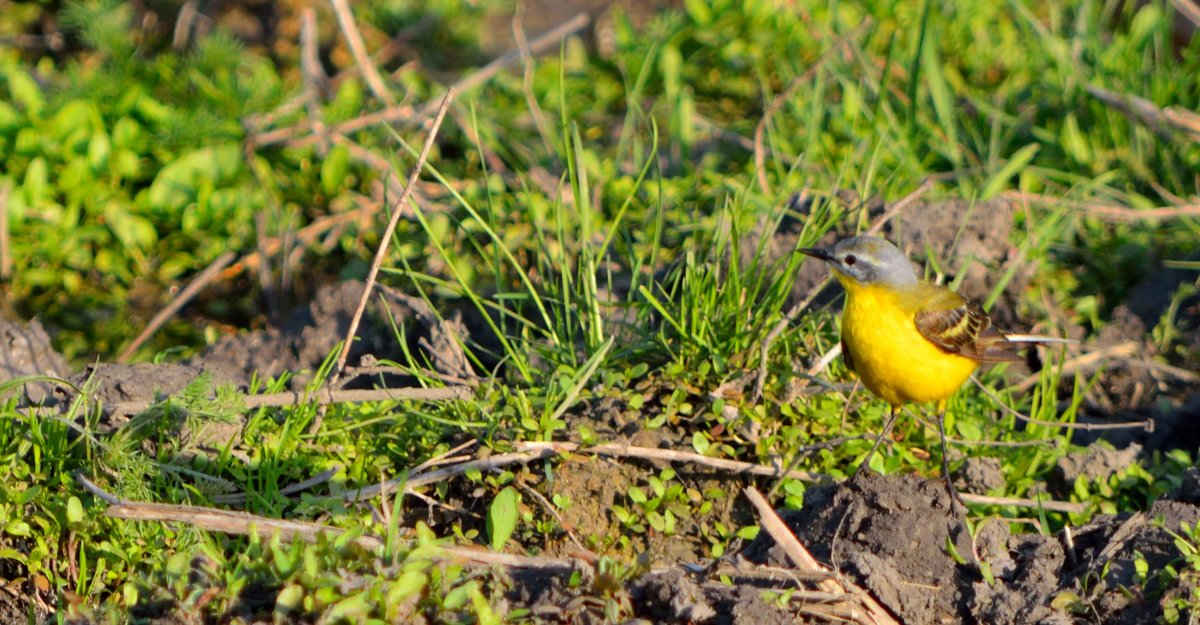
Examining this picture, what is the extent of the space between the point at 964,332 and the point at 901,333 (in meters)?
0.35

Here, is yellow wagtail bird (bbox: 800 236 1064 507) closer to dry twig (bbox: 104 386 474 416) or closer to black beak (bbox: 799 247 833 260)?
black beak (bbox: 799 247 833 260)

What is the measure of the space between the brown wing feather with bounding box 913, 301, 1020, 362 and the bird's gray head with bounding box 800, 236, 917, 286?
198 mm

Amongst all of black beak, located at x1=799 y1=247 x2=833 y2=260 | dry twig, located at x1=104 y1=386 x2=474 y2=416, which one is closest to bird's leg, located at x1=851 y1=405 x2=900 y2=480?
black beak, located at x1=799 y1=247 x2=833 y2=260

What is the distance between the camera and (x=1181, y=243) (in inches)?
225

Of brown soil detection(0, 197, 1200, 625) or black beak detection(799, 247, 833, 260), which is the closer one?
brown soil detection(0, 197, 1200, 625)

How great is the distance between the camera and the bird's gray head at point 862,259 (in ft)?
14.4

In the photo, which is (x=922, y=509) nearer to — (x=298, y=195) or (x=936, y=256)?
(x=936, y=256)

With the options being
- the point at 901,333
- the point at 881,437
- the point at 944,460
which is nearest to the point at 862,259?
the point at 901,333

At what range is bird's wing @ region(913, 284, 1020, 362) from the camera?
4.43 metres

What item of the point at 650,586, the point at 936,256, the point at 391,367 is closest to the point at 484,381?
the point at 391,367

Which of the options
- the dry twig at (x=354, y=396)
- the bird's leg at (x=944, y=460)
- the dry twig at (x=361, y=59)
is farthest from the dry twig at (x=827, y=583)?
the dry twig at (x=361, y=59)

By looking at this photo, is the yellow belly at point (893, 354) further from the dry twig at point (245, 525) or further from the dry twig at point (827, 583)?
the dry twig at point (245, 525)

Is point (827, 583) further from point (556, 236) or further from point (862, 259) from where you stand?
point (556, 236)

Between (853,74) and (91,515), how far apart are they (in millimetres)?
4575
